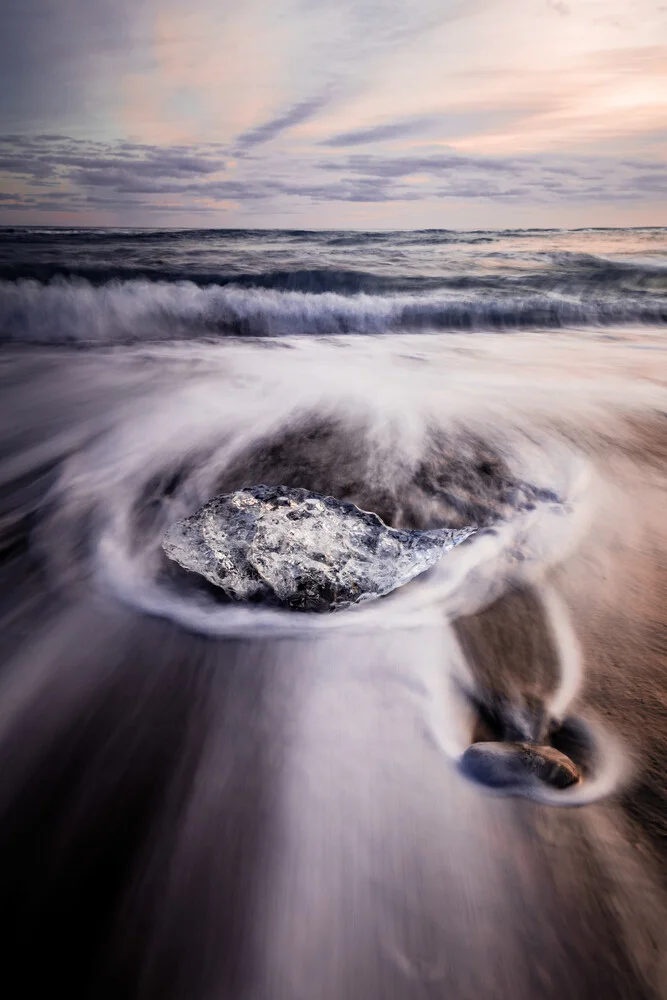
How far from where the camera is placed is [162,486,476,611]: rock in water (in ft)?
6.39

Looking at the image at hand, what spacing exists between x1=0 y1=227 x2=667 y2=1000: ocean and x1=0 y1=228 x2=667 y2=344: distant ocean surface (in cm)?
467

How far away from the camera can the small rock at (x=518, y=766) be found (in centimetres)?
132

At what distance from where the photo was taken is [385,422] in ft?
13.2

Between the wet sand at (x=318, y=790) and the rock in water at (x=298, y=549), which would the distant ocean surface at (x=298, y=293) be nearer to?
the wet sand at (x=318, y=790)

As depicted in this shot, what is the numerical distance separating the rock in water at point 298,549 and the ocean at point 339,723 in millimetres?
88

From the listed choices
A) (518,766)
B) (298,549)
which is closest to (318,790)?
(518,766)

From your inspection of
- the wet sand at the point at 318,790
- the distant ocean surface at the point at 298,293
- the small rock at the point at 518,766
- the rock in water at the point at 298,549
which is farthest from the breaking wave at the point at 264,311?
the small rock at the point at 518,766

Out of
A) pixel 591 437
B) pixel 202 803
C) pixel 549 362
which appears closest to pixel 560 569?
pixel 202 803

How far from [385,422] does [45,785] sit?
10.6ft

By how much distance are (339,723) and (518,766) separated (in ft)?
1.71

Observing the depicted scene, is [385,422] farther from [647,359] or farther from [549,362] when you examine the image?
[647,359]

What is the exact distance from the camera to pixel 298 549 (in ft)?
6.50

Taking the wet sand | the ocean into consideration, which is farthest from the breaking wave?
the wet sand

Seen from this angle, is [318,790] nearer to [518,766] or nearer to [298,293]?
[518,766]
